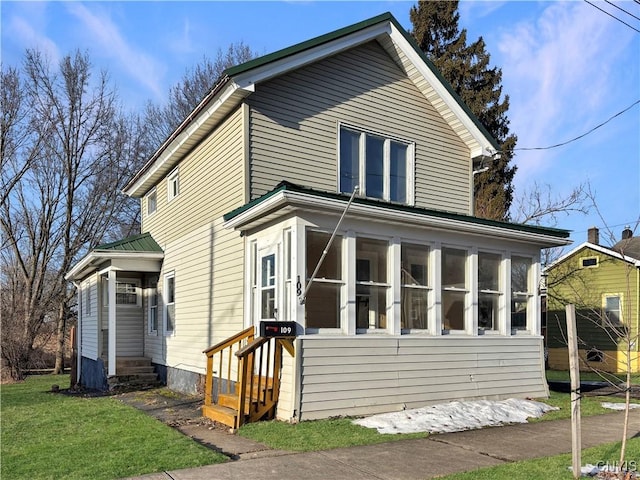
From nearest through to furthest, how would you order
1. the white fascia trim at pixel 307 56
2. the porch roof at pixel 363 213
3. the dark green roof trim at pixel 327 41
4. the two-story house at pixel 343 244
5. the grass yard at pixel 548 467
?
the grass yard at pixel 548 467 < the porch roof at pixel 363 213 < the two-story house at pixel 343 244 < the dark green roof trim at pixel 327 41 < the white fascia trim at pixel 307 56

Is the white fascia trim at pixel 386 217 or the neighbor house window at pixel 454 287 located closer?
the white fascia trim at pixel 386 217

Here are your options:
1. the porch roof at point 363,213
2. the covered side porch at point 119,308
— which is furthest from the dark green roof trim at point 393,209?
the covered side porch at point 119,308

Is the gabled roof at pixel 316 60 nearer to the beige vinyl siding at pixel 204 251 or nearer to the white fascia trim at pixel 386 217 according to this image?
the beige vinyl siding at pixel 204 251

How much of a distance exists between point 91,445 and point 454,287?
660 centimetres

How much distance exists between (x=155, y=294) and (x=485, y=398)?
29.8 ft

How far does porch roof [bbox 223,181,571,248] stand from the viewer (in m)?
8.24

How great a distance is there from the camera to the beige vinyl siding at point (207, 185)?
34.6 feet

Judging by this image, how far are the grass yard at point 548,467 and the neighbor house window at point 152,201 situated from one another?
12.5 metres

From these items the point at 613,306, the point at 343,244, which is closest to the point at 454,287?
the point at 343,244

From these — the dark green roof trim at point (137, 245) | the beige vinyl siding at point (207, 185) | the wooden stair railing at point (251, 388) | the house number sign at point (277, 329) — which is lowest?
the wooden stair railing at point (251, 388)

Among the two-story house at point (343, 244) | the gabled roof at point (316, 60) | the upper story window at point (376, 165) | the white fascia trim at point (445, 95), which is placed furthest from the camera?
the white fascia trim at point (445, 95)

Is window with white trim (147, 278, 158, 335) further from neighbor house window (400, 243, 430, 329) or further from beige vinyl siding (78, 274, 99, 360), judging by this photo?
neighbor house window (400, 243, 430, 329)

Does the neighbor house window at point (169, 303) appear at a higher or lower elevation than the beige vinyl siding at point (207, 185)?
lower

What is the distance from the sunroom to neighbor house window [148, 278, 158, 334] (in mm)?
6145
